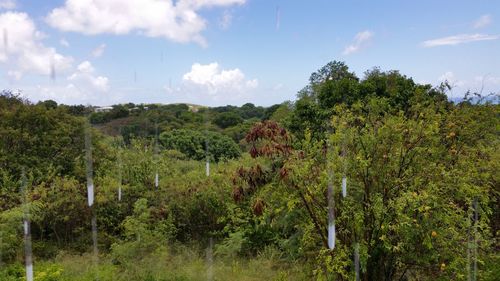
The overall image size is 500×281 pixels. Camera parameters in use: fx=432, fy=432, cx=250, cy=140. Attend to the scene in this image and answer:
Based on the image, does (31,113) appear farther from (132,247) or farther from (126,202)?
(132,247)

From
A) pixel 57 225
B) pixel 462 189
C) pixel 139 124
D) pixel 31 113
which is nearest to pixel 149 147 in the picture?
pixel 31 113

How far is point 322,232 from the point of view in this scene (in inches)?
184

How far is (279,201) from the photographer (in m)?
4.91

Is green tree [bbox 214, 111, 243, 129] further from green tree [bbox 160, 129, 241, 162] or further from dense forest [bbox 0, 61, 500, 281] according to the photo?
dense forest [bbox 0, 61, 500, 281]

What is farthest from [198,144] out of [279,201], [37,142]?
[279,201]

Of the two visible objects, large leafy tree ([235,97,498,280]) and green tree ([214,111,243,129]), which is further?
green tree ([214,111,243,129])

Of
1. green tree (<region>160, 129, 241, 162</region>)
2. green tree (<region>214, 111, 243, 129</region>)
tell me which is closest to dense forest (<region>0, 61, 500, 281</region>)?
green tree (<region>160, 129, 241, 162</region>)

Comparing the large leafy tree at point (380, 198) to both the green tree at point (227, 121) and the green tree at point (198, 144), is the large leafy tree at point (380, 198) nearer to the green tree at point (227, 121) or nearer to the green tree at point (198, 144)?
the green tree at point (198, 144)

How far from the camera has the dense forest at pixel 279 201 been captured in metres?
4.54

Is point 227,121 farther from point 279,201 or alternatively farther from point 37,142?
point 279,201

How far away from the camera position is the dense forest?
4.54m

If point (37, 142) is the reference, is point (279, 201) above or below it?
below

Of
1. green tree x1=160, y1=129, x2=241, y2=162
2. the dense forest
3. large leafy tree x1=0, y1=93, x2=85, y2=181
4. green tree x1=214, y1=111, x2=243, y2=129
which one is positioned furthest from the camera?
green tree x1=214, y1=111, x2=243, y2=129

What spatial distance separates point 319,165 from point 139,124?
26.7 m
